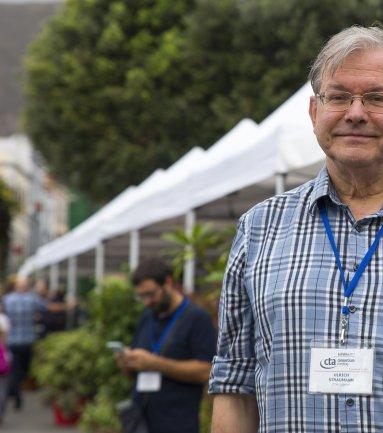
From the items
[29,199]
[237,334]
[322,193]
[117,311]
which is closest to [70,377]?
[117,311]

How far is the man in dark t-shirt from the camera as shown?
264 inches

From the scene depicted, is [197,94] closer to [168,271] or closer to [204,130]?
[204,130]

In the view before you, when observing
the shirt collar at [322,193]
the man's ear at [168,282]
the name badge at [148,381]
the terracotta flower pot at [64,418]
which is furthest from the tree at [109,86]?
the shirt collar at [322,193]

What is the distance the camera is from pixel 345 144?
284 centimetres

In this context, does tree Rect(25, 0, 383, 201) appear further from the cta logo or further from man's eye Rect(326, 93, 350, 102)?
the cta logo

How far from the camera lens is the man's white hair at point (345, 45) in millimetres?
2859

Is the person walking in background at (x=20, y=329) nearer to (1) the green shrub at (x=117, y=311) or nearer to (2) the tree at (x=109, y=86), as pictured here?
(2) the tree at (x=109, y=86)

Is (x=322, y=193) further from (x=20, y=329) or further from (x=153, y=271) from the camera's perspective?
(x=20, y=329)

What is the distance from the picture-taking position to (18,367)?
64.7ft

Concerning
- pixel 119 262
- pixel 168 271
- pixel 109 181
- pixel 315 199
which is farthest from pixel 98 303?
pixel 109 181

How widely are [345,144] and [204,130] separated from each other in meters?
23.8

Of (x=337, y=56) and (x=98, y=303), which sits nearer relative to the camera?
(x=337, y=56)

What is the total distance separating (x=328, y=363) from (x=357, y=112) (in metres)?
0.51

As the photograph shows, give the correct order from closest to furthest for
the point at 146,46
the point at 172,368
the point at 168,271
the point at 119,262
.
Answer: the point at 172,368 < the point at 168,271 < the point at 119,262 < the point at 146,46
